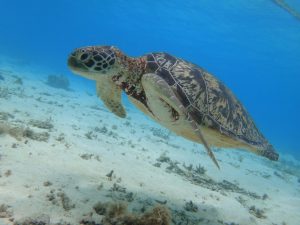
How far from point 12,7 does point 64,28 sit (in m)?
35.8

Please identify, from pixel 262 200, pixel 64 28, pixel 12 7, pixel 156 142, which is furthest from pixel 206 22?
pixel 64 28

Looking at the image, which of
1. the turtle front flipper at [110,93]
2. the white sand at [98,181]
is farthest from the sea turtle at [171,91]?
the white sand at [98,181]

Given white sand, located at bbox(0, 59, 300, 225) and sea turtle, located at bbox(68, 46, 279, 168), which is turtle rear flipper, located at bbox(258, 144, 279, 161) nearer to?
sea turtle, located at bbox(68, 46, 279, 168)

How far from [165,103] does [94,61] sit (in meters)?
1.52

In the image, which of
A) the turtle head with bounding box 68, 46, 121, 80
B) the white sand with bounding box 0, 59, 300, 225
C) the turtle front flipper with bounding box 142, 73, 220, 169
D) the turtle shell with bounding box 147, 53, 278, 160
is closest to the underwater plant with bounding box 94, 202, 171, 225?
the white sand with bounding box 0, 59, 300, 225

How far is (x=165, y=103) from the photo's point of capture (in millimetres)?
5578

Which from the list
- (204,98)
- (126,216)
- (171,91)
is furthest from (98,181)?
(204,98)

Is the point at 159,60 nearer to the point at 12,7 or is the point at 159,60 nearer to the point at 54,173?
the point at 54,173

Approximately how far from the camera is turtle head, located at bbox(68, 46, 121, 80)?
5.45 m

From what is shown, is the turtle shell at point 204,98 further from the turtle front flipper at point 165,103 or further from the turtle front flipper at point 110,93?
the turtle front flipper at point 110,93

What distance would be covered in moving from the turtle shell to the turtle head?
81 centimetres

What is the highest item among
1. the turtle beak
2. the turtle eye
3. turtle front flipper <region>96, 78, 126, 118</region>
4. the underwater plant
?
the turtle eye

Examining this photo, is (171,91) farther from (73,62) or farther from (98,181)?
(98,181)

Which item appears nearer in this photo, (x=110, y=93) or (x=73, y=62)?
(x=73, y=62)
